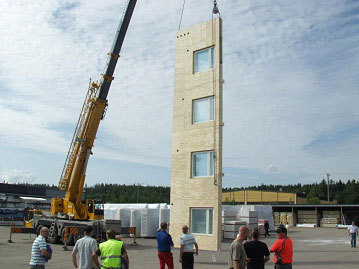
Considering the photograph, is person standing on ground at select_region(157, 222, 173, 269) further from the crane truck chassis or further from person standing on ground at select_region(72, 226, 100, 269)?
the crane truck chassis

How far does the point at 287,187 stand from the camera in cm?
16762

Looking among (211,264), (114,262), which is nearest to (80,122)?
(211,264)

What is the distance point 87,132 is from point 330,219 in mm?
42564

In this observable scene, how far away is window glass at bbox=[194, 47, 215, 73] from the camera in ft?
72.2

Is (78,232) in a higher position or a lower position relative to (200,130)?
lower

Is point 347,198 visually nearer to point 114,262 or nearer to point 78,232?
point 78,232

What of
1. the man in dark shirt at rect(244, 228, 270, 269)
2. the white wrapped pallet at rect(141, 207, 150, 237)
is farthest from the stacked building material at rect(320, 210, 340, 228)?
the man in dark shirt at rect(244, 228, 270, 269)

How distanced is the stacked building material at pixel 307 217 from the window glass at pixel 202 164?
4048 centimetres

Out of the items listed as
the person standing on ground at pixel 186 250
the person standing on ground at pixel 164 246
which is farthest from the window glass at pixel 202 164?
the person standing on ground at pixel 186 250

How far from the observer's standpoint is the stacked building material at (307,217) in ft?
188

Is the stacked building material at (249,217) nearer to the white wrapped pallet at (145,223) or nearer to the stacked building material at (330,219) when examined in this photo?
the white wrapped pallet at (145,223)

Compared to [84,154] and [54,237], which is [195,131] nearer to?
[84,154]

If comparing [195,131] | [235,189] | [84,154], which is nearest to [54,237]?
[84,154]

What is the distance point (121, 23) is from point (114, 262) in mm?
19529
